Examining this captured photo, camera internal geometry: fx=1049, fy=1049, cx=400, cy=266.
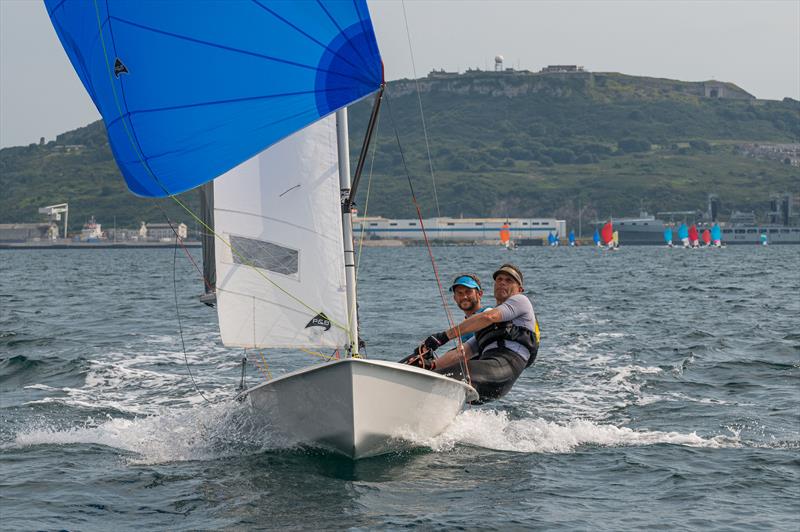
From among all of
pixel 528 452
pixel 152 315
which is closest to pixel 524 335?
pixel 528 452

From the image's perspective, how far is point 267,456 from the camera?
11.1 m

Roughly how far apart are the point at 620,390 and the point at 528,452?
5.20 m

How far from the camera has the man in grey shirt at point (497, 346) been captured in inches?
449

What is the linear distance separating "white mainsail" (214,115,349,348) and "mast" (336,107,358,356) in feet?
0.22

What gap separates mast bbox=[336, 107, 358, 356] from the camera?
36.2 ft

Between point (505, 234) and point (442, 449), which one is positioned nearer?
point (442, 449)

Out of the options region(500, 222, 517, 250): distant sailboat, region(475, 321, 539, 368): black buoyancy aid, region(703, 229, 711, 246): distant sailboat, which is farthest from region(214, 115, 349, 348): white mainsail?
region(703, 229, 711, 246): distant sailboat

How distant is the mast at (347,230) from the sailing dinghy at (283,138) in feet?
0.05

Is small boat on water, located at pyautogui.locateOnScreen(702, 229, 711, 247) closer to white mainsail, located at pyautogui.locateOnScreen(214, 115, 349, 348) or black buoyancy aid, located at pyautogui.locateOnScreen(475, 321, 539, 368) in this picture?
black buoyancy aid, located at pyautogui.locateOnScreen(475, 321, 539, 368)

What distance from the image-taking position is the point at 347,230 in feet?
36.4

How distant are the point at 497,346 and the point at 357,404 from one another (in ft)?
7.86

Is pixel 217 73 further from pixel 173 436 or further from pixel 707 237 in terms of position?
pixel 707 237

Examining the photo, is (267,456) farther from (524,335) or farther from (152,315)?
(152,315)

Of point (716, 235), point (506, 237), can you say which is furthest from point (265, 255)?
point (716, 235)
